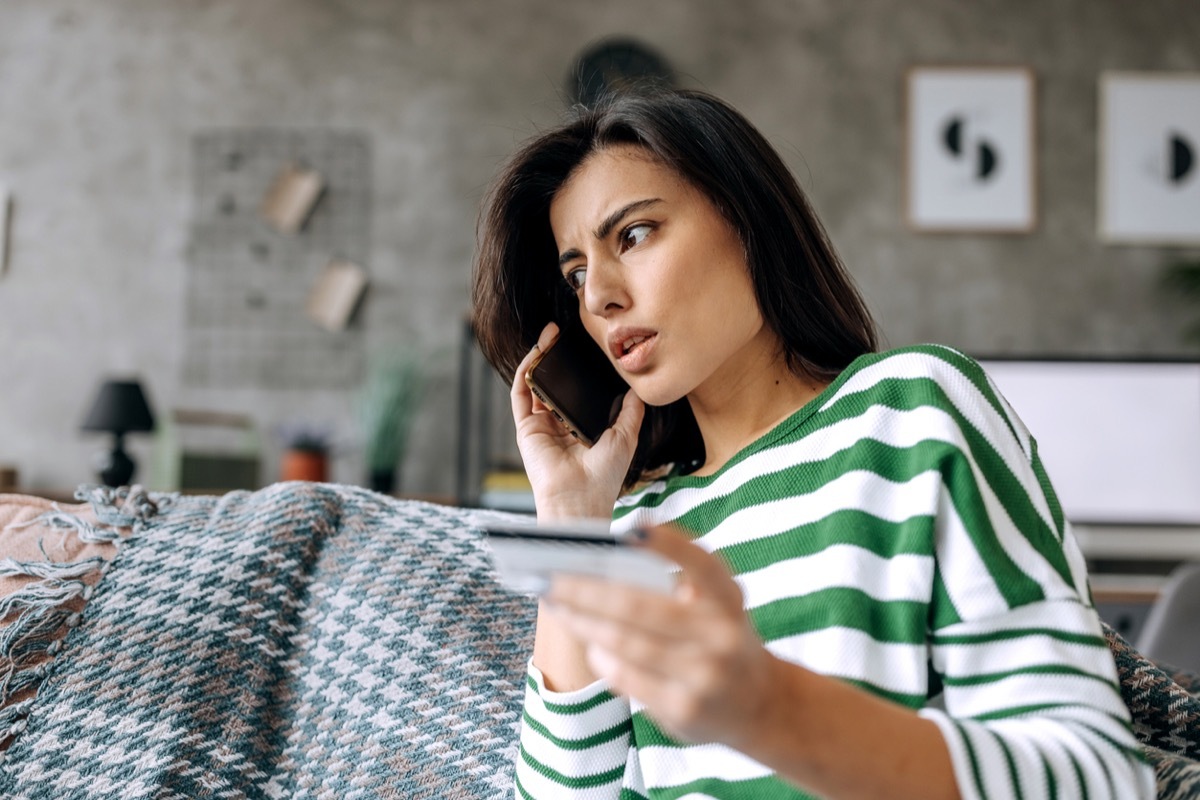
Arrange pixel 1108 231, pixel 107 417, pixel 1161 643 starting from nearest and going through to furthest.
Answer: pixel 1161 643 → pixel 107 417 → pixel 1108 231

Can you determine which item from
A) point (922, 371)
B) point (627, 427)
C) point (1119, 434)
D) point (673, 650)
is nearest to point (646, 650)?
point (673, 650)

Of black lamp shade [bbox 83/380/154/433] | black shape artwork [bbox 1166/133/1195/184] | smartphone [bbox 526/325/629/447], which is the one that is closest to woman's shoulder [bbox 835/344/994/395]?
smartphone [bbox 526/325/629/447]

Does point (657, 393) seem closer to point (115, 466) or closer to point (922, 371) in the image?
point (922, 371)

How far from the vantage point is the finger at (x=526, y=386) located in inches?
49.2

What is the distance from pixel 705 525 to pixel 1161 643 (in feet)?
4.02

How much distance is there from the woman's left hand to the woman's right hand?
0.59 m

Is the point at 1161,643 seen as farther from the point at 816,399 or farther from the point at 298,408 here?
the point at 298,408

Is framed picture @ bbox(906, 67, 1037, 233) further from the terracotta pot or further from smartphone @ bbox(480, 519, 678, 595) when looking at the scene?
smartphone @ bbox(480, 519, 678, 595)

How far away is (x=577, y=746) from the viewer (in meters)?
1.01

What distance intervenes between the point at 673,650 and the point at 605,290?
0.63 metres

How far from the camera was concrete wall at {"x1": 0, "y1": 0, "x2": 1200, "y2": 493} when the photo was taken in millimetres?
3473

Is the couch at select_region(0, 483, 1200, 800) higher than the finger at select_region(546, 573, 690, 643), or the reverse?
the finger at select_region(546, 573, 690, 643)

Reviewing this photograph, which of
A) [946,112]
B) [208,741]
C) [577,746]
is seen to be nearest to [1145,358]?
[946,112]

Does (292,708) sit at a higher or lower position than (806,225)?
lower
